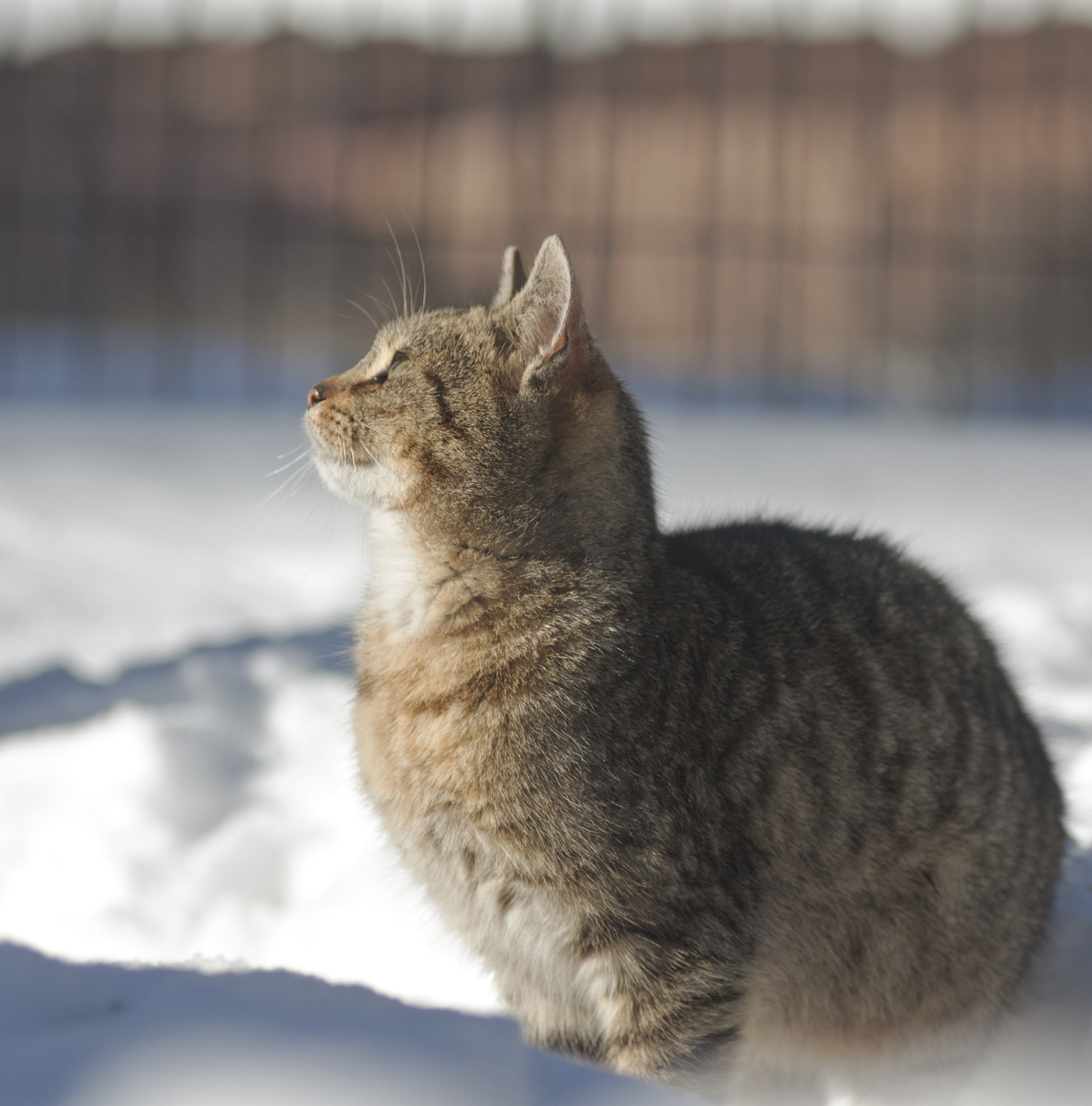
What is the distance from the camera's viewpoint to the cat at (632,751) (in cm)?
166

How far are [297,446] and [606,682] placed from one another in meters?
3.08

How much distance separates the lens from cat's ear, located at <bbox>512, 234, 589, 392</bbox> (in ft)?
5.86

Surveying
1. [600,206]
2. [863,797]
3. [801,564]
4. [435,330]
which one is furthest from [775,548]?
[600,206]

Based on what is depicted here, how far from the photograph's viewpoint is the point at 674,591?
1.90 meters

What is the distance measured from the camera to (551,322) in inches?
72.8

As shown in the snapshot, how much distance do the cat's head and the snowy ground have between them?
2.26ft

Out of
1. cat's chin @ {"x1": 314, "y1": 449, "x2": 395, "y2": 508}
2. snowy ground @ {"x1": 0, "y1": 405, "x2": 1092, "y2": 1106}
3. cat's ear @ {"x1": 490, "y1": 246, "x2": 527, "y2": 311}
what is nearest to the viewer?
snowy ground @ {"x1": 0, "y1": 405, "x2": 1092, "y2": 1106}

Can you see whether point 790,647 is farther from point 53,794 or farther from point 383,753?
point 53,794

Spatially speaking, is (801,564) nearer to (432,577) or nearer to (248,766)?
(432,577)

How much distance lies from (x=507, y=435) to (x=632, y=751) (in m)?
0.55

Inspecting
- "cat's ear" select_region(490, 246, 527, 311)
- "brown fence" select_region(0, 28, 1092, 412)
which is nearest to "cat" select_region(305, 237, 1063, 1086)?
"cat's ear" select_region(490, 246, 527, 311)

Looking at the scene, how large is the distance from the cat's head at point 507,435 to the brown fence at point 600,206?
461 centimetres

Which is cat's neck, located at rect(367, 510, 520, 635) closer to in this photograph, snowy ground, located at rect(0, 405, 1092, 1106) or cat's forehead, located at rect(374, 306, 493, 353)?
cat's forehead, located at rect(374, 306, 493, 353)

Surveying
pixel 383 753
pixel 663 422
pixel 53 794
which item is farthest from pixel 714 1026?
pixel 663 422
